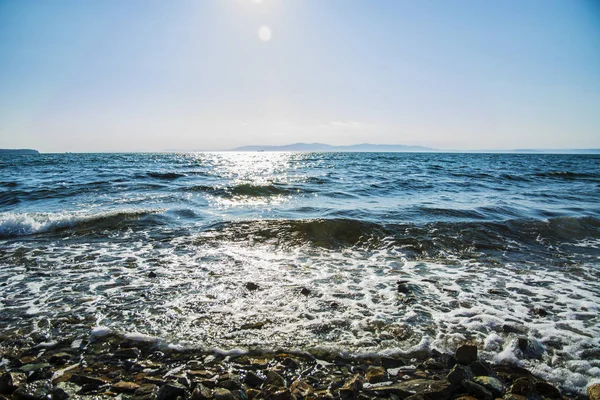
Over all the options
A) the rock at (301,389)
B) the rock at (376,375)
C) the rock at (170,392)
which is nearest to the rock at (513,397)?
the rock at (376,375)

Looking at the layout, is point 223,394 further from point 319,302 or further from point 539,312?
point 539,312

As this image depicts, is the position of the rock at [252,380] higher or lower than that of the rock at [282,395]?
lower

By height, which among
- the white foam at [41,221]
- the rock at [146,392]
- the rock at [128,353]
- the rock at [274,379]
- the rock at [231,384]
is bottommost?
the rock at [128,353]

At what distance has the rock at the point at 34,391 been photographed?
2.84 metres

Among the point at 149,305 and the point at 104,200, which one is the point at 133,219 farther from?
the point at 149,305

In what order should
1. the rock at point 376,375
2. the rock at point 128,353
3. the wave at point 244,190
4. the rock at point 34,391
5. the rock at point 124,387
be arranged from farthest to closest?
1. the wave at point 244,190
2. the rock at point 128,353
3. the rock at point 376,375
4. the rock at point 124,387
5. the rock at point 34,391

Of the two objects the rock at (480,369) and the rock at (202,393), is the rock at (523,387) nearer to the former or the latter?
the rock at (480,369)

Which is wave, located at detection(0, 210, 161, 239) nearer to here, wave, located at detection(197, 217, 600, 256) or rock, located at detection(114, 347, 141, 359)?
wave, located at detection(197, 217, 600, 256)

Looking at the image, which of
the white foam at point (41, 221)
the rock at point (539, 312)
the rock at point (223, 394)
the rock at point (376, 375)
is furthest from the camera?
the white foam at point (41, 221)

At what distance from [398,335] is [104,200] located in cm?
1510

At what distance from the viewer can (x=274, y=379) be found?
10.0 feet

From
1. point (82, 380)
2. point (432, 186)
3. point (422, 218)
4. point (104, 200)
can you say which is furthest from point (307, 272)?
point (432, 186)

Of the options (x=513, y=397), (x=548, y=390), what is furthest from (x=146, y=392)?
(x=548, y=390)

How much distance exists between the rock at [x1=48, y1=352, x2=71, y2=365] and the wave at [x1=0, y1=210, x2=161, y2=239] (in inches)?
289
